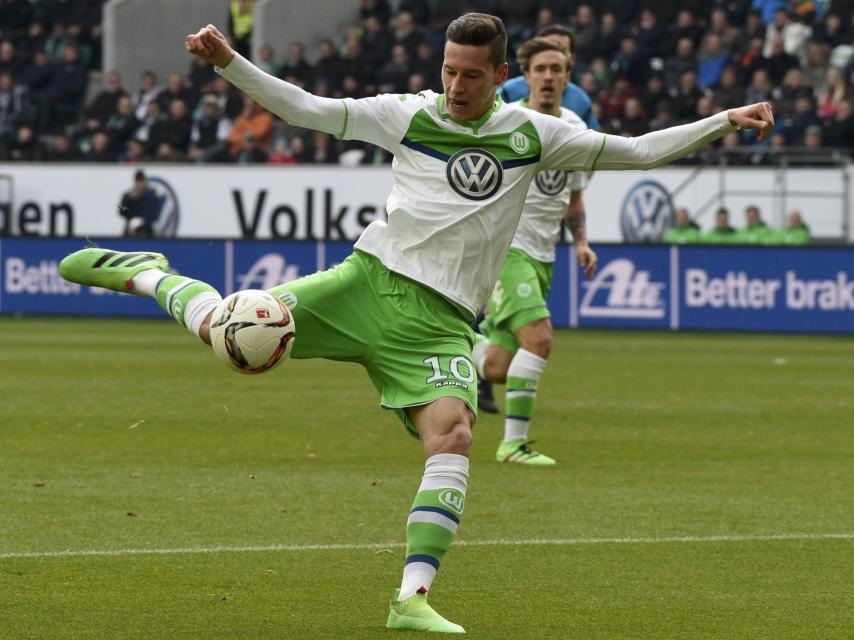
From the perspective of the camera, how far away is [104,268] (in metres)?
6.62

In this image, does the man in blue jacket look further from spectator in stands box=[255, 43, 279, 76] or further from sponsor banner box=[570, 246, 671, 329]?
spectator in stands box=[255, 43, 279, 76]

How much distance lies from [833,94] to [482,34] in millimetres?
20871

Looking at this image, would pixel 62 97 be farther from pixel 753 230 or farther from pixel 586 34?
pixel 753 230

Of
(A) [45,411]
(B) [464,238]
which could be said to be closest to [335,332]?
(B) [464,238]

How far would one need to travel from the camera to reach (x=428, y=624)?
18.7 ft


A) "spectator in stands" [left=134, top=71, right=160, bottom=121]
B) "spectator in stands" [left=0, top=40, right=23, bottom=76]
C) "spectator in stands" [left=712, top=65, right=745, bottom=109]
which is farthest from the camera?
"spectator in stands" [left=0, top=40, right=23, bottom=76]

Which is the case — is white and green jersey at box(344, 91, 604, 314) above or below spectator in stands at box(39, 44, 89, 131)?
above

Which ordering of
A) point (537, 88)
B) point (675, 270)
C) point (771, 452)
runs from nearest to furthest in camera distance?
point (537, 88) < point (771, 452) < point (675, 270)

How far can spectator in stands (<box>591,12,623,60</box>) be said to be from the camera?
28.3 metres

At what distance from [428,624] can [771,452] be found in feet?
19.3

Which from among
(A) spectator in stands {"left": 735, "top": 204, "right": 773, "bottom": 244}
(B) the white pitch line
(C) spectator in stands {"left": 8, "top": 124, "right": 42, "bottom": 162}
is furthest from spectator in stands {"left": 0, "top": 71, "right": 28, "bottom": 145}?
(B) the white pitch line

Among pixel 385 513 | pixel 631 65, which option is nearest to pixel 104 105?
pixel 631 65

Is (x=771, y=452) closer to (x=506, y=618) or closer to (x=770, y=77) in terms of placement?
(x=506, y=618)

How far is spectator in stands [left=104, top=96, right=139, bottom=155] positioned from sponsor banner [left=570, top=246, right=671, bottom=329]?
1022 centimetres
